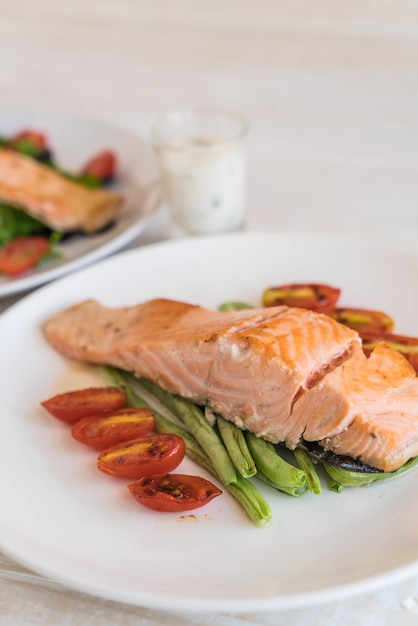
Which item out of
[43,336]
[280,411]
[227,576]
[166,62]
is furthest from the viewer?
[166,62]

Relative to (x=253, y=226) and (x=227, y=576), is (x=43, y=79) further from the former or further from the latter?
(x=227, y=576)

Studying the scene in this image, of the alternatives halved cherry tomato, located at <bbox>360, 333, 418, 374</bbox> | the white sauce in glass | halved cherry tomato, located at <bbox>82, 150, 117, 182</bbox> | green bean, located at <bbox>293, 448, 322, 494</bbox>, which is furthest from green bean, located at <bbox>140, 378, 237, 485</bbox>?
halved cherry tomato, located at <bbox>82, 150, 117, 182</bbox>

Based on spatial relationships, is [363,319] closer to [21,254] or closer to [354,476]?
[354,476]

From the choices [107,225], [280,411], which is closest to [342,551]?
[280,411]

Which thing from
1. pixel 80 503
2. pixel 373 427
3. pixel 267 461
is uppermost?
pixel 373 427

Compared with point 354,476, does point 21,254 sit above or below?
below

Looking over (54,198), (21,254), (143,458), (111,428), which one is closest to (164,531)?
(143,458)
